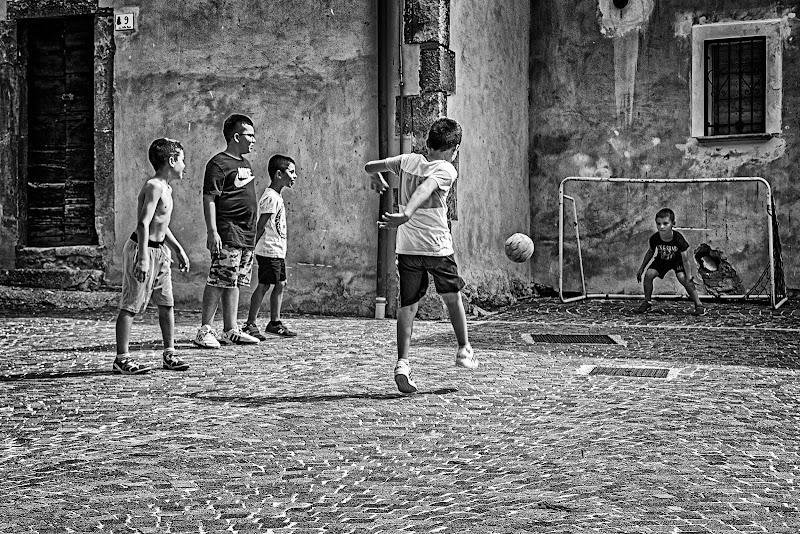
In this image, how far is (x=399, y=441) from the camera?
5273 millimetres

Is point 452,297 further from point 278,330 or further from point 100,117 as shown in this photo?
point 100,117

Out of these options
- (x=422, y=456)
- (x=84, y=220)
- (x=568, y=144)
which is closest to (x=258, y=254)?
(x=84, y=220)

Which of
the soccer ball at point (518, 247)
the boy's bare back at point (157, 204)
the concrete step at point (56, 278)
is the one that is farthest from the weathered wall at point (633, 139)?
the boy's bare back at point (157, 204)

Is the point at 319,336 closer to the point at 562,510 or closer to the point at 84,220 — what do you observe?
the point at 84,220

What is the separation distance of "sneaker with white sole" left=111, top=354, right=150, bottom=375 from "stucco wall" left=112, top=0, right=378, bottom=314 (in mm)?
4898

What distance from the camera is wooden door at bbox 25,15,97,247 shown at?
525 inches

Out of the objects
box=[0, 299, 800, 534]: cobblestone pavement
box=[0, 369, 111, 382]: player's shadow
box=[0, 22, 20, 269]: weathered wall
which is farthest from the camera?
box=[0, 22, 20, 269]: weathered wall

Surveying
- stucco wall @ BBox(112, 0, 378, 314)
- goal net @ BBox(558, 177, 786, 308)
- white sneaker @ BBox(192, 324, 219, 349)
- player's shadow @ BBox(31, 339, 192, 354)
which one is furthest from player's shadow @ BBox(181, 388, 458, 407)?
goal net @ BBox(558, 177, 786, 308)

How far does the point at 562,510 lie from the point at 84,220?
10.3m

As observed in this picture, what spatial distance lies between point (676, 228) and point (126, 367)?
859 cm

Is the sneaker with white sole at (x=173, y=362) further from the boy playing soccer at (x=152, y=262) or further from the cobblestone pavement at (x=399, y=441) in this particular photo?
the cobblestone pavement at (x=399, y=441)

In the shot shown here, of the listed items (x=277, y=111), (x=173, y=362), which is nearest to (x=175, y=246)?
(x=173, y=362)

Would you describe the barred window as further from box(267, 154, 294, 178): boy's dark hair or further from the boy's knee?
the boy's knee

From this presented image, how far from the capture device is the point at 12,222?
1331 centimetres
